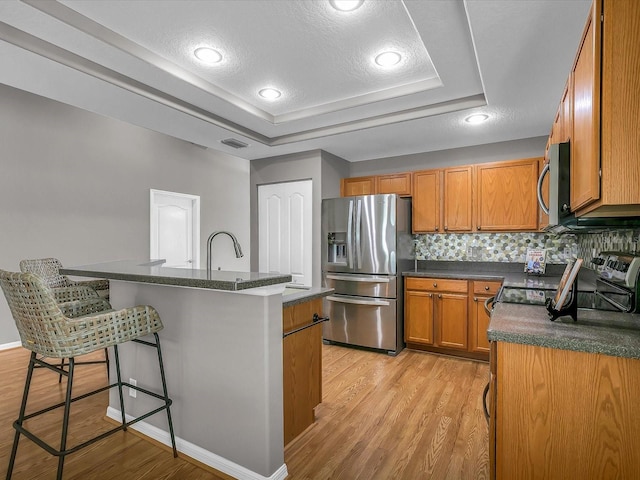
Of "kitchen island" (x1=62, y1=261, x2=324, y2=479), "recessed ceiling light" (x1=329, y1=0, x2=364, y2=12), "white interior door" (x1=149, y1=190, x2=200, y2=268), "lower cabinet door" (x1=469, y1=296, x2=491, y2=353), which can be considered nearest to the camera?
"kitchen island" (x1=62, y1=261, x2=324, y2=479)

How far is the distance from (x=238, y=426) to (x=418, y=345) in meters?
2.57

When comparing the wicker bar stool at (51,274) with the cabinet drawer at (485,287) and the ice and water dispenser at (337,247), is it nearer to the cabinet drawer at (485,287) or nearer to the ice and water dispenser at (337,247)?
the ice and water dispenser at (337,247)

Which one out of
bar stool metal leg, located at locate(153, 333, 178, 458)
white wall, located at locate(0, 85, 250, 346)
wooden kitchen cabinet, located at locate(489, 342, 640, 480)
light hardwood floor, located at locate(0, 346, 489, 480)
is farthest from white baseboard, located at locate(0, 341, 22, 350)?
wooden kitchen cabinet, located at locate(489, 342, 640, 480)

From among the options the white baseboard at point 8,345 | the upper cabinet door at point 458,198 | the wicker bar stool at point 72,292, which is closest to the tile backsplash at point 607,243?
the upper cabinet door at point 458,198

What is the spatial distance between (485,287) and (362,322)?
1325mm

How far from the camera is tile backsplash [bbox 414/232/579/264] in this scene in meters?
3.62

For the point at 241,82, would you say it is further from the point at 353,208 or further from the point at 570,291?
the point at 570,291

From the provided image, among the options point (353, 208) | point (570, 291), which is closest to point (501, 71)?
point (570, 291)

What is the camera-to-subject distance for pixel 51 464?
1.88 m

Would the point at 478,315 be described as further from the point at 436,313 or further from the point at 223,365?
the point at 223,365

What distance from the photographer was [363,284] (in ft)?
12.7

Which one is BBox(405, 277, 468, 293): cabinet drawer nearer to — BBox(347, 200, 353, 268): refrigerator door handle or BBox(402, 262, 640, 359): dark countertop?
BBox(347, 200, 353, 268): refrigerator door handle

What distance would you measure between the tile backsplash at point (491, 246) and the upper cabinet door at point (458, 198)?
297 mm

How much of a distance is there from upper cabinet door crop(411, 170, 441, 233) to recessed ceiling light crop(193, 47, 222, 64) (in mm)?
2576
